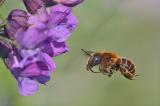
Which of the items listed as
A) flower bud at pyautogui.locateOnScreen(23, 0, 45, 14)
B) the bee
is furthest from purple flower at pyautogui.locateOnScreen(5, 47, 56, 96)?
the bee

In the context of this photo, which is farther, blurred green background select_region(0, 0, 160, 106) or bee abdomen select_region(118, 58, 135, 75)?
blurred green background select_region(0, 0, 160, 106)

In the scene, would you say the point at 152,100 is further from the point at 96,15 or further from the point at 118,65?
the point at 118,65

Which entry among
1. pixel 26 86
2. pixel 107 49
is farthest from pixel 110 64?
pixel 107 49

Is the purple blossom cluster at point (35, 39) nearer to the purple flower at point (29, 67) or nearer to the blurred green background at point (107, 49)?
the purple flower at point (29, 67)

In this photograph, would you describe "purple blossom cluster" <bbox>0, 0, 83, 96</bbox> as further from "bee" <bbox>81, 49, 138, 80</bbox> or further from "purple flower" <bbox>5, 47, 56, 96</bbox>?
"bee" <bbox>81, 49, 138, 80</bbox>

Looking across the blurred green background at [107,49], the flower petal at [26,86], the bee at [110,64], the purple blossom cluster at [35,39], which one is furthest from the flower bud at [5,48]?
the blurred green background at [107,49]

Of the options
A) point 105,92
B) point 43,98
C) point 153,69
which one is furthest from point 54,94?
point 153,69
